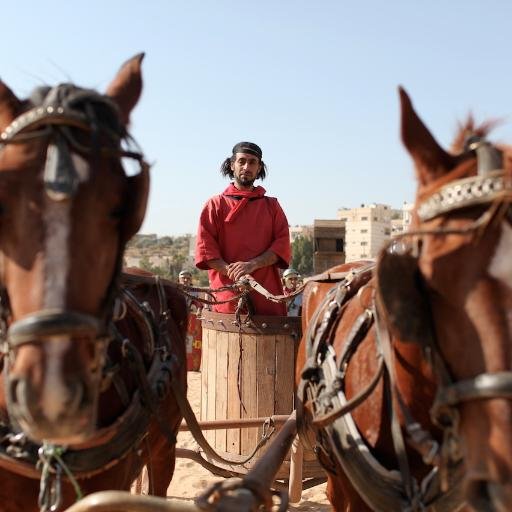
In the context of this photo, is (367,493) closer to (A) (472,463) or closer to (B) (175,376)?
(A) (472,463)

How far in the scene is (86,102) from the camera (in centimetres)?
181

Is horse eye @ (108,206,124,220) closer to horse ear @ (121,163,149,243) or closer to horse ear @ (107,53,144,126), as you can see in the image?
horse ear @ (121,163,149,243)

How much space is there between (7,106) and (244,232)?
2.65 m

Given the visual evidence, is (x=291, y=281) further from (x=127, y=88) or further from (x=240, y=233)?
(x=127, y=88)

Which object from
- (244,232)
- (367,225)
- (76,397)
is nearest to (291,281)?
(244,232)

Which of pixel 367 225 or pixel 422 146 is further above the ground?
pixel 367 225

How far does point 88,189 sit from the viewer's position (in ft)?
5.47

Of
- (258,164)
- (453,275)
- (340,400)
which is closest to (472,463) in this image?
(453,275)

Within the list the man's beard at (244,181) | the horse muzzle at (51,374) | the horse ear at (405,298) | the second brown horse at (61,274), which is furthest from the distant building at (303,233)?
the horse muzzle at (51,374)

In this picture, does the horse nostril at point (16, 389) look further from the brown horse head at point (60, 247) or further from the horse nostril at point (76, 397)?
the horse nostril at point (76, 397)

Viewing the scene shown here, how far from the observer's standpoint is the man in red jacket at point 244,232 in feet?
14.1

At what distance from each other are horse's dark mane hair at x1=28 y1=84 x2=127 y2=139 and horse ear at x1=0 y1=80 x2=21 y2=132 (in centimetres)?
5

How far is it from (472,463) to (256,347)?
2.68m

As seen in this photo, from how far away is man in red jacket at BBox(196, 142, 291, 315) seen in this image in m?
4.31
